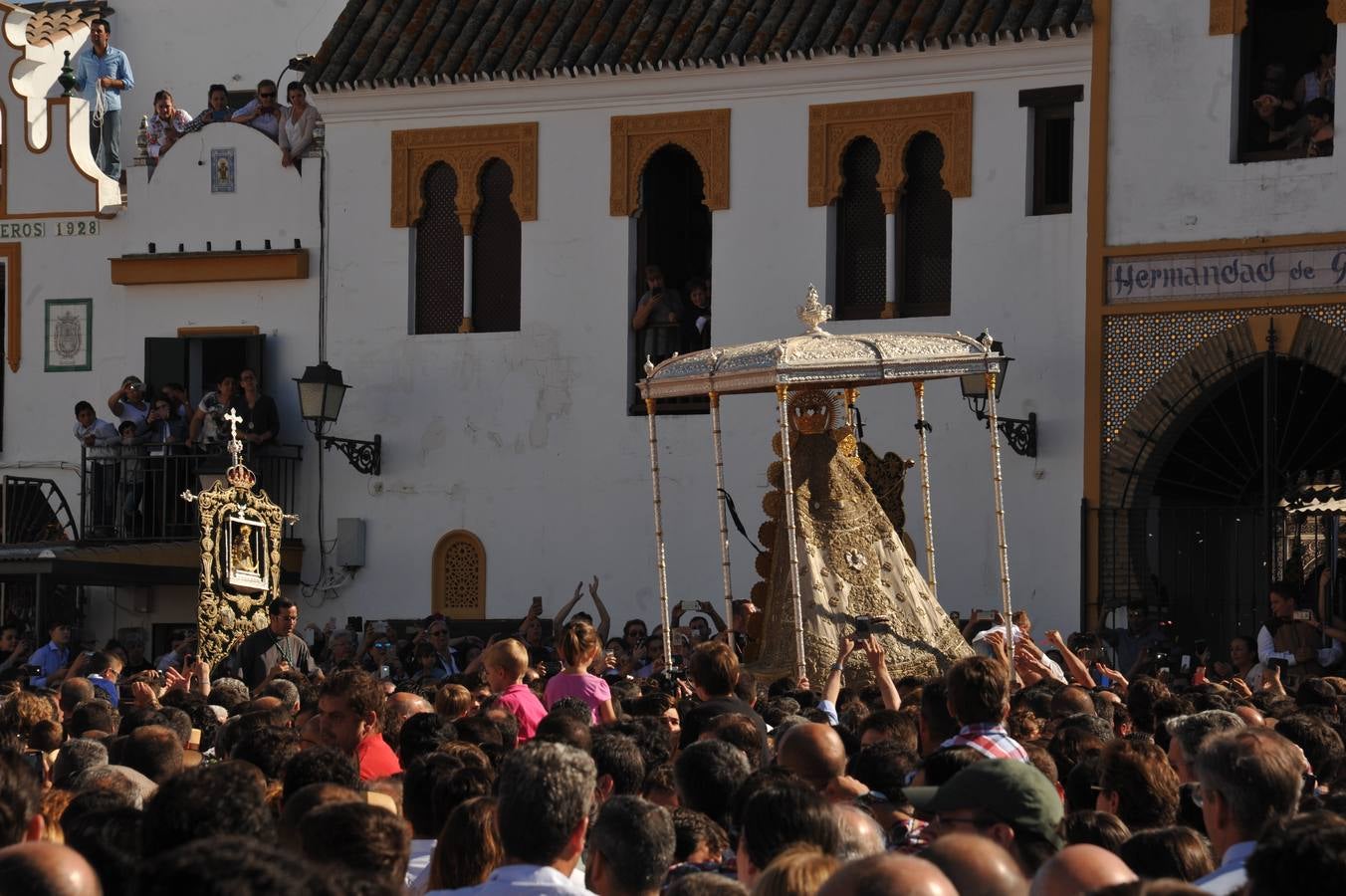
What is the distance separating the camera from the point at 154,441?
2270cm

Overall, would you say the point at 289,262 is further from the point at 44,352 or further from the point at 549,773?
the point at 549,773

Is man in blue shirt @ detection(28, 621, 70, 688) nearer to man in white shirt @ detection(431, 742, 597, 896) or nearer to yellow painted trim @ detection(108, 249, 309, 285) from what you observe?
yellow painted trim @ detection(108, 249, 309, 285)

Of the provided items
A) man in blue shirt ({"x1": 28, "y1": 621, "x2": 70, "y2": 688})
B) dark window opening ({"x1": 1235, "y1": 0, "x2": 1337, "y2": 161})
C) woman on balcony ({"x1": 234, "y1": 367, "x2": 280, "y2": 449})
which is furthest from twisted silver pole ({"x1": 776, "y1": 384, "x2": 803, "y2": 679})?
woman on balcony ({"x1": 234, "y1": 367, "x2": 280, "y2": 449})

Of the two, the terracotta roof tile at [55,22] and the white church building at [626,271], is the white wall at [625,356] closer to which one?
the white church building at [626,271]

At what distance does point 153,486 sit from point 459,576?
302 centimetres

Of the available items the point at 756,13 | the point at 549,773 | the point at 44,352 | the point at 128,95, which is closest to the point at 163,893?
the point at 549,773

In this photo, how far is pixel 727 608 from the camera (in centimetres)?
1636

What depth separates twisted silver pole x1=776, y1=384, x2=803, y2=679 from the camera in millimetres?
15469

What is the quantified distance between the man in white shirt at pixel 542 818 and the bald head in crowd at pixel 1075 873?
1088mm

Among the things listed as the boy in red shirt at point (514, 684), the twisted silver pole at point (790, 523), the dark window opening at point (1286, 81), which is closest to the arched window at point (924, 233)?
the dark window opening at point (1286, 81)

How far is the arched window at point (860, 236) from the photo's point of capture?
21391 millimetres

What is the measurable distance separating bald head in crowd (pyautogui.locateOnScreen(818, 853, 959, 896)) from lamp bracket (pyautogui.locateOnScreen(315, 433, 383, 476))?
18.4 m

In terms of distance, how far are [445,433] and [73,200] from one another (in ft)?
15.6

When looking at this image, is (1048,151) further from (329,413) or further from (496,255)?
(329,413)
